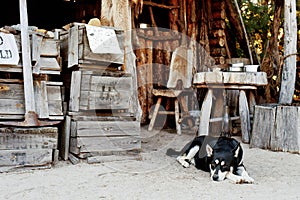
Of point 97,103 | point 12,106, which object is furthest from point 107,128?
Result: point 12,106

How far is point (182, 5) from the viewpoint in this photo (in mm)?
6902

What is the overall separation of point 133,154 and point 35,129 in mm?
1198

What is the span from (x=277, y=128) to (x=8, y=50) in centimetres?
341

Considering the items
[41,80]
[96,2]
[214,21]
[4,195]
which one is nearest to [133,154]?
[41,80]

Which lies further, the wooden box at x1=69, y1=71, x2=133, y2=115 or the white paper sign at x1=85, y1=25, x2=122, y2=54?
the wooden box at x1=69, y1=71, x2=133, y2=115

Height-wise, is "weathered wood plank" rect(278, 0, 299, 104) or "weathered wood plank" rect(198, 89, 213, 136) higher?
"weathered wood plank" rect(278, 0, 299, 104)

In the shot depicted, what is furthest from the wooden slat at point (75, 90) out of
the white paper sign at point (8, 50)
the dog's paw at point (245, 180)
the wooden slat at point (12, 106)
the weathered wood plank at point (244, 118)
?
the weathered wood plank at point (244, 118)

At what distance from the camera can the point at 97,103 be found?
4020mm

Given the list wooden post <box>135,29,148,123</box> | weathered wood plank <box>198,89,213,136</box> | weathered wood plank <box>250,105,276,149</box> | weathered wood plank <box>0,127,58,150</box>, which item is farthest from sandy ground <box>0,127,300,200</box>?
wooden post <box>135,29,148,123</box>

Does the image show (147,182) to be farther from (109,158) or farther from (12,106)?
(12,106)

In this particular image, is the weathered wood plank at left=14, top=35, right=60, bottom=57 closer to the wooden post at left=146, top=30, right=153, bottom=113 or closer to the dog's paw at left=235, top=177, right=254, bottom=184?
the dog's paw at left=235, top=177, right=254, bottom=184

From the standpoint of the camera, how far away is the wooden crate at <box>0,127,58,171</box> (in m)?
3.57

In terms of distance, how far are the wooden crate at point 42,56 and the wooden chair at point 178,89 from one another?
8.39ft

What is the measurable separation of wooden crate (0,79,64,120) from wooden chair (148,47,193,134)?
8.27 feet
